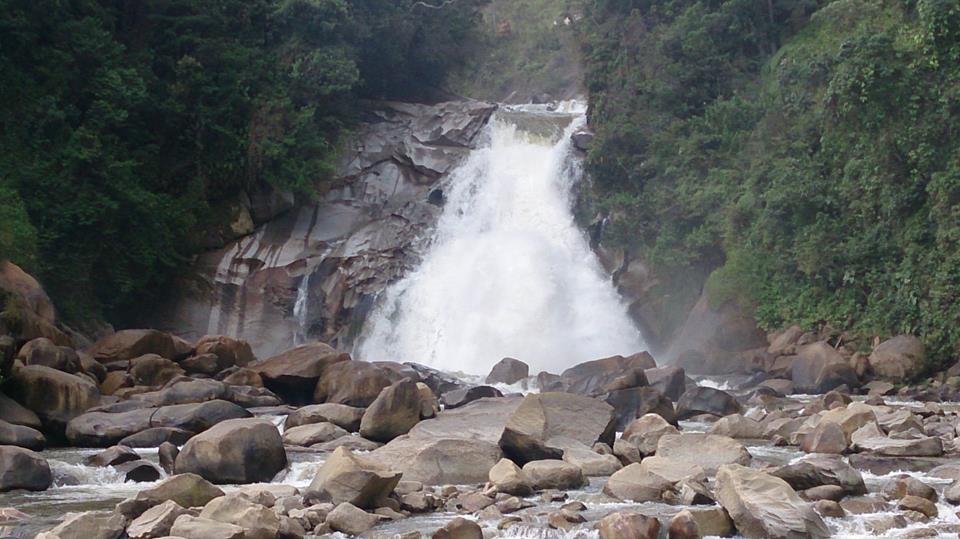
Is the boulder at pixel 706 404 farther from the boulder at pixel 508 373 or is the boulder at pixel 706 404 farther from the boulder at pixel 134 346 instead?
the boulder at pixel 134 346

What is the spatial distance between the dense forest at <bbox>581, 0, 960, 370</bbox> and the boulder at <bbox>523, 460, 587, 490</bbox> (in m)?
14.2

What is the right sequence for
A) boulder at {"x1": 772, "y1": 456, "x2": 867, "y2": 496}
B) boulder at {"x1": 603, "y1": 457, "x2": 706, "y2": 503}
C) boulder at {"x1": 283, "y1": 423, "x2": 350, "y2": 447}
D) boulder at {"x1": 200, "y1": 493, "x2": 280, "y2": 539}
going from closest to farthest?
boulder at {"x1": 200, "y1": 493, "x2": 280, "y2": 539} → boulder at {"x1": 772, "y1": 456, "x2": 867, "y2": 496} → boulder at {"x1": 603, "y1": 457, "x2": 706, "y2": 503} → boulder at {"x1": 283, "y1": 423, "x2": 350, "y2": 447}

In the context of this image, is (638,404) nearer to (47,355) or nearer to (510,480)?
(510,480)

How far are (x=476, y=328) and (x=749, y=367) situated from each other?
9082 millimetres

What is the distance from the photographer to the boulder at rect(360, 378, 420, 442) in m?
18.0

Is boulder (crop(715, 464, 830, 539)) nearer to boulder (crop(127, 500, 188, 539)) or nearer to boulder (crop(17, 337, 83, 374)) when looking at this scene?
boulder (crop(127, 500, 188, 539))

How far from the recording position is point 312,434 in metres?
17.9

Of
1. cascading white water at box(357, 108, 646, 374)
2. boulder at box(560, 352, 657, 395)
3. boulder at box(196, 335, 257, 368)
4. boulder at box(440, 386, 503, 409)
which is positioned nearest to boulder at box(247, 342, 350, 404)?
boulder at box(196, 335, 257, 368)

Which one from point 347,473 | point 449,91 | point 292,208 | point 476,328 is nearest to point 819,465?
point 347,473

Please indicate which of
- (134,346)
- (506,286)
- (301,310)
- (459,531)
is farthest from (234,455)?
(506,286)

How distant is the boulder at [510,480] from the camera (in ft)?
44.5

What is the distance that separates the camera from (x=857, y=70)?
25.8 meters

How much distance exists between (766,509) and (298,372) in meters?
14.0

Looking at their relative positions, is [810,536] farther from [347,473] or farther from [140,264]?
[140,264]
